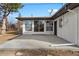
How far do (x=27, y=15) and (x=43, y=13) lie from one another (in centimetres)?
253

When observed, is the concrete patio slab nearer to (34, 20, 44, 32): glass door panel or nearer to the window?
the window

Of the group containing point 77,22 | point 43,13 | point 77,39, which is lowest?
point 77,39

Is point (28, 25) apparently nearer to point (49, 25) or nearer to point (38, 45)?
point (49, 25)

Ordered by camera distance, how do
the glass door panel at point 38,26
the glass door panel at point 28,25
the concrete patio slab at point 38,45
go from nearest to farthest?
1. the concrete patio slab at point 38,45
2. the glass door panel at point 28,25
3. the glass door panel at point 38,26

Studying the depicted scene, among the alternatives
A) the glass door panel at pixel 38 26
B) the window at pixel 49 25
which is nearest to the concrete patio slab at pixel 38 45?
the window at pixel 49 25

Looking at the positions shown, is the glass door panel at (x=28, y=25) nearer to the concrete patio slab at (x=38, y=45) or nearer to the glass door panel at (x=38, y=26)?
the glass door panel at (x=38, y=26)

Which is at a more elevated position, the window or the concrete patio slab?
the window

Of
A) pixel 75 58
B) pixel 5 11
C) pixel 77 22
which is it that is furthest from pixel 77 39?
pixel 5 11

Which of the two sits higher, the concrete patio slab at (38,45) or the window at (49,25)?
the window at (49,25)

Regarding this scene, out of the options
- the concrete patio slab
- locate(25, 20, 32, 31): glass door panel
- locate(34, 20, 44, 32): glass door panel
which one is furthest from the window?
the concrete patio slab

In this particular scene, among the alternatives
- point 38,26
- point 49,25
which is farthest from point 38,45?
point 49,25

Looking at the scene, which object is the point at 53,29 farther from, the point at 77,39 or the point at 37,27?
the point at 77,39

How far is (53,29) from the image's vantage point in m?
25.0

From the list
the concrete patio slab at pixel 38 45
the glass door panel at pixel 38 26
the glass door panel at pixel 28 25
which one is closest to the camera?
the concrete patio slab at pixel 38 45
